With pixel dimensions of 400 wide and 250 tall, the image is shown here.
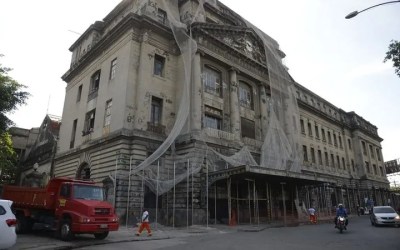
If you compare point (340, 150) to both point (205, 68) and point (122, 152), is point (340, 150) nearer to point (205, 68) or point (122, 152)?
point (205, 68)

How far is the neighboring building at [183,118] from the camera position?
21406mm

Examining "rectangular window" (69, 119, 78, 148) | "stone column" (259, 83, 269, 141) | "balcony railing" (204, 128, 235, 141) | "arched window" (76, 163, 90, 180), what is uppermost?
"stone column" (259, 83, 269, 141)

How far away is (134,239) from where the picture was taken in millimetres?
13344

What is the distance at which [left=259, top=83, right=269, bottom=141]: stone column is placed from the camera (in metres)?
30.2

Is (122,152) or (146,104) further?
(146,104)

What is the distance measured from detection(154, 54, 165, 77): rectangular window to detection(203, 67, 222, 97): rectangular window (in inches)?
142

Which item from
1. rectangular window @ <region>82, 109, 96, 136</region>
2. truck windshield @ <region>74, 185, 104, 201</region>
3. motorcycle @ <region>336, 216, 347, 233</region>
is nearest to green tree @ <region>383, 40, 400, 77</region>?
motorcycle @ <region>336, 216, 347, 233</region>

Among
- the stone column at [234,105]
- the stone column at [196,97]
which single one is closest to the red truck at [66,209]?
the stone column at [196,97]

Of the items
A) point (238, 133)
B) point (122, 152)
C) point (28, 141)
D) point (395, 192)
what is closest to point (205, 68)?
point (238, 133)

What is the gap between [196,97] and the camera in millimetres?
24234

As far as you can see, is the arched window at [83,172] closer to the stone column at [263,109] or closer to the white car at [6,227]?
the stone column at [263,109]

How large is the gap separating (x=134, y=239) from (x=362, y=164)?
160 ft

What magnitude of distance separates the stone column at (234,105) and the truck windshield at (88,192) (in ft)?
48.1

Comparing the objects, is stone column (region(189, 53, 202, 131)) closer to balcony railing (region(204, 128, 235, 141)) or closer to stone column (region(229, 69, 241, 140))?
balcony railing (region(204, 128, 235, 141))
